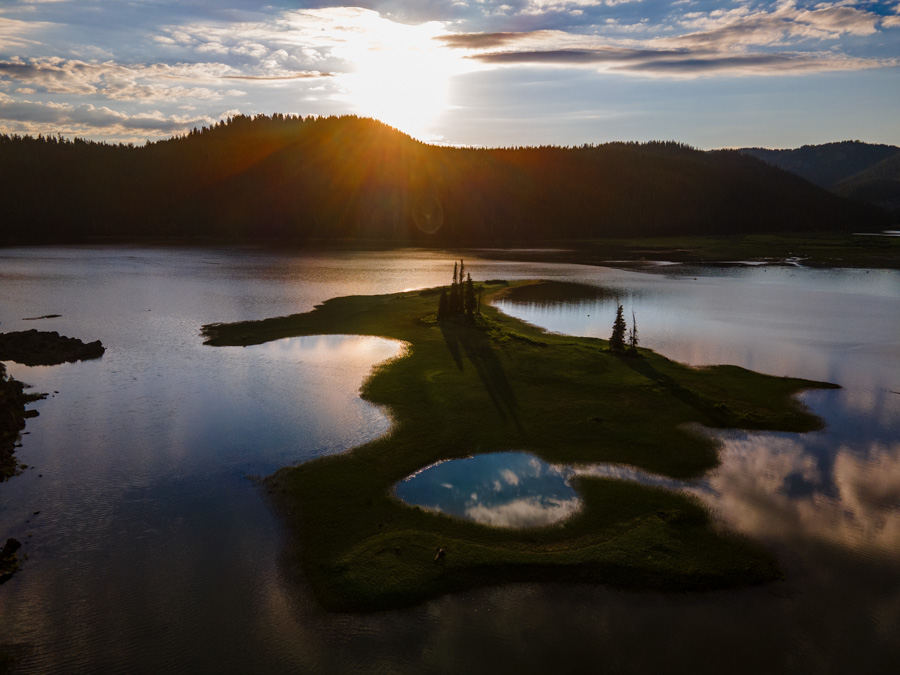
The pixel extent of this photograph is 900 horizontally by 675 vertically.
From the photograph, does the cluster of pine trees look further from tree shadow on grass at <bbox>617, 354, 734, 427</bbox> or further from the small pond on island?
the small pond on island


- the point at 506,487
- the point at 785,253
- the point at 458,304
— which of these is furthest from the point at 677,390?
the point at 785,253

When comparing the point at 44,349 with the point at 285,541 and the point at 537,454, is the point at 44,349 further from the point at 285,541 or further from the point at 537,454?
the point at 537,454

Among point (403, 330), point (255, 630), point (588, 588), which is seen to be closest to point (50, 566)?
point (255, 630)

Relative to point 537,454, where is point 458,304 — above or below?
above

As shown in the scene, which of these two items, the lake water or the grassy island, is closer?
the lake water

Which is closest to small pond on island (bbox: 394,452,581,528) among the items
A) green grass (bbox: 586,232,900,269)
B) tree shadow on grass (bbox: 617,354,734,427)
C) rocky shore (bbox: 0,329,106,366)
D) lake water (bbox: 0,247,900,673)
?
lake water (bbox: 0,247,900,673)

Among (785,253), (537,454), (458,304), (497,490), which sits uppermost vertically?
(785,253)

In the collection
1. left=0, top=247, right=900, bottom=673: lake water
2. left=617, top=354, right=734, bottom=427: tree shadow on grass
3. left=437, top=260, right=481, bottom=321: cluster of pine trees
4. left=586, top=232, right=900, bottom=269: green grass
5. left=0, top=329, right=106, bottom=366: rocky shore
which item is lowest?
left=0, top=247, right=900, bottom=673: lake water
